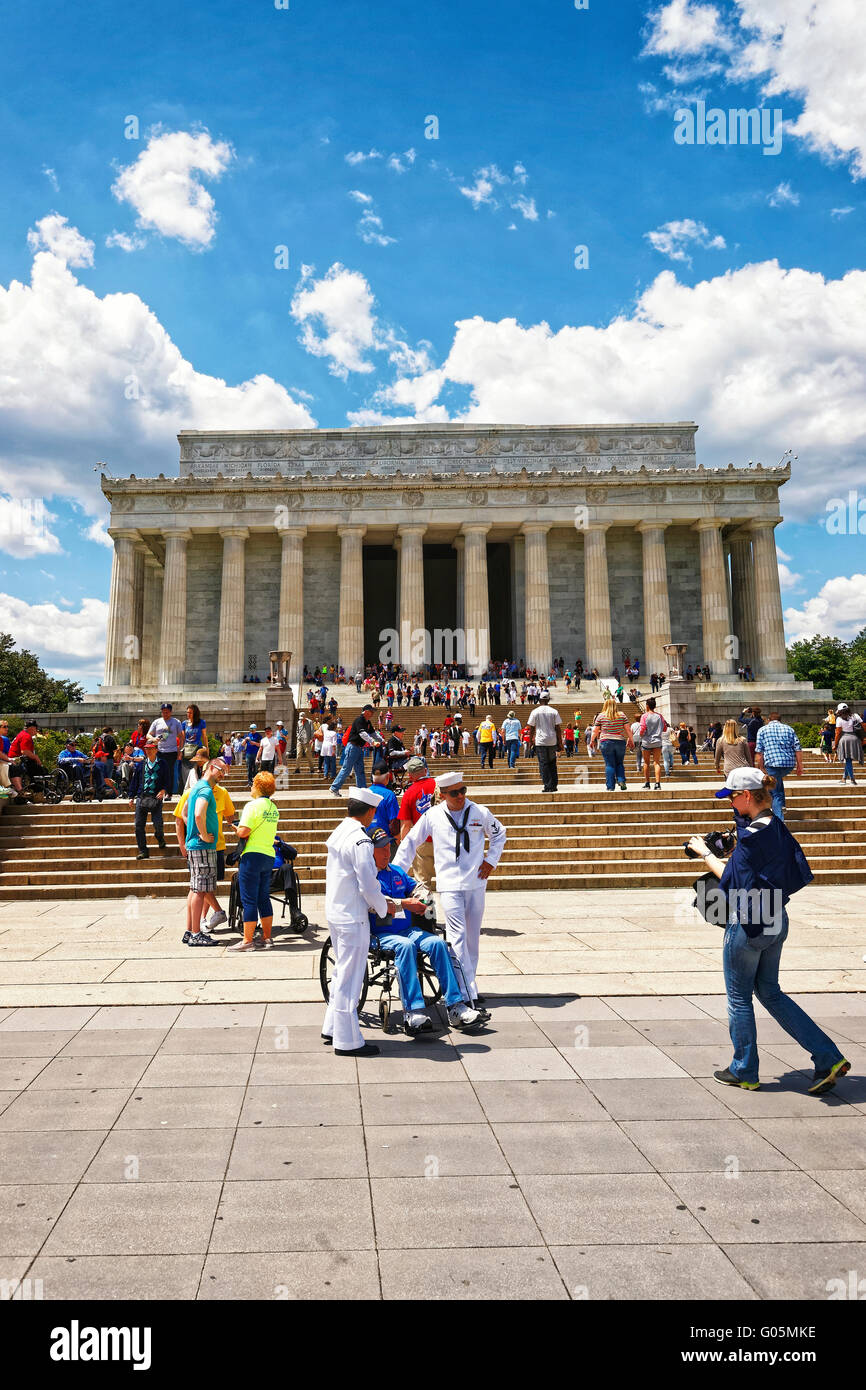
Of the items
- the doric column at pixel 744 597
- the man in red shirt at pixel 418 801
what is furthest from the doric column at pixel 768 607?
the man in red shirt at pixel 418 801

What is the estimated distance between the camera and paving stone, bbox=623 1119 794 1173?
16.0 ft

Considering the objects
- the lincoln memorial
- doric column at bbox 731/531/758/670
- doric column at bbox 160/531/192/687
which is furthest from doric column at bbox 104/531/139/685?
doric column at bbox 731/531/758/670

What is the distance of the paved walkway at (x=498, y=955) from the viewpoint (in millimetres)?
8633

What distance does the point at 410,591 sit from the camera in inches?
2072

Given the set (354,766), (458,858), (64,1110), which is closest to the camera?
(64,1110)

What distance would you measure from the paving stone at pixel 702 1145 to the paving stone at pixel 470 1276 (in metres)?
1.24

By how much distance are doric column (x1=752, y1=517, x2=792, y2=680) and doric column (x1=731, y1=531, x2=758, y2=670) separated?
0.70 meters

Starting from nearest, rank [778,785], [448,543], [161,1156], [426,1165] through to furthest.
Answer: [426,1165] → [161,1156] → [778,785] → [448,543]

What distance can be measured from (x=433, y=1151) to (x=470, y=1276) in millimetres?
1311

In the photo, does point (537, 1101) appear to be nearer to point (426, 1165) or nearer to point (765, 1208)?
point (426, 1165)

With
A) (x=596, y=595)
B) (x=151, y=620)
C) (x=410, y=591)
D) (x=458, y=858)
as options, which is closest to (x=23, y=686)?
(x=151, y=620)

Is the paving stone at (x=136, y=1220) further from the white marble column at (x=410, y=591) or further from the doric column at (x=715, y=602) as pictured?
the doric column at (x=715, y=602)
